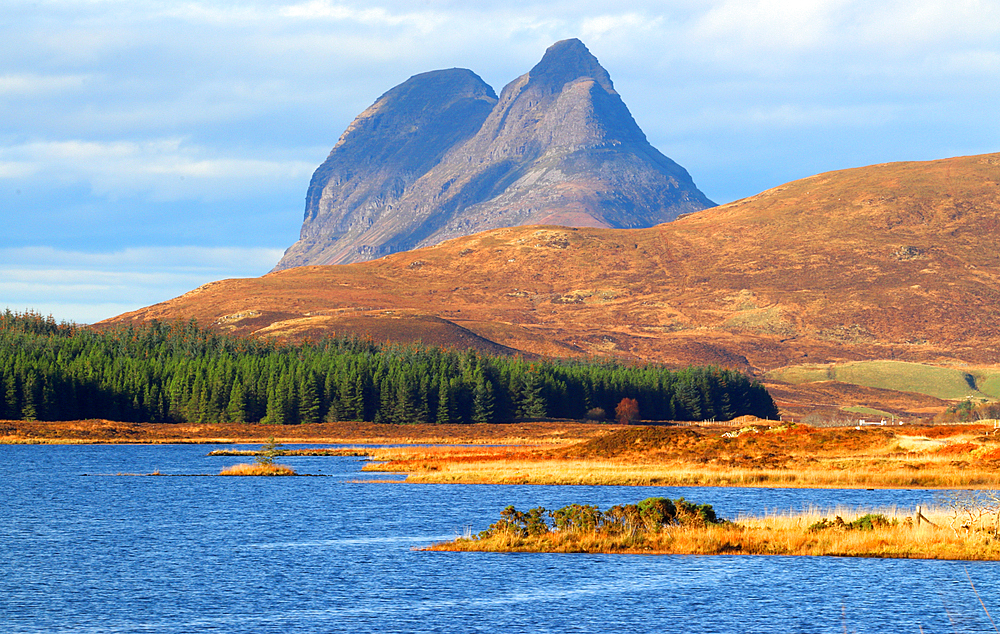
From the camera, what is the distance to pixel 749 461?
9900cm

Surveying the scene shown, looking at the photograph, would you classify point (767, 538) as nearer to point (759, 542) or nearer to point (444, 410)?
point (759, 542)

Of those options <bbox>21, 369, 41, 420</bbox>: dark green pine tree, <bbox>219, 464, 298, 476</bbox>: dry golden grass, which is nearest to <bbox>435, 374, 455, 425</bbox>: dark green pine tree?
<bbox>21, 369, 41, 420</bbox>: dark green pine tree

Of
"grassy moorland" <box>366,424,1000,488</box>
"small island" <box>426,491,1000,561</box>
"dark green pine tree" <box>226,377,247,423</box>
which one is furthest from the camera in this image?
"dark green pine tree" <box>226,377,247,423</box>

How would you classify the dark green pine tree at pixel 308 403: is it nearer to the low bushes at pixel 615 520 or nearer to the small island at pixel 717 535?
the small island at pixel 717 535

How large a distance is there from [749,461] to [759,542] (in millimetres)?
50258

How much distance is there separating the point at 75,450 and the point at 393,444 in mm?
42569

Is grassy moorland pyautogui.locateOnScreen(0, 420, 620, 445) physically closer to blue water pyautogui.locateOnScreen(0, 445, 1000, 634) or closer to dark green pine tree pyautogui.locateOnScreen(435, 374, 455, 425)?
dark green pine tree pyautogui.locateOnScreen(435, 374, 455, 425)

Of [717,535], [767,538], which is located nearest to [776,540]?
[767,538]

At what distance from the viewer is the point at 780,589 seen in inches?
1665

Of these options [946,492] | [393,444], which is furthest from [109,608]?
[393,444]

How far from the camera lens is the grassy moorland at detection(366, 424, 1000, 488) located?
85875 mm

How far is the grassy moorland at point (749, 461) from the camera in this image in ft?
282

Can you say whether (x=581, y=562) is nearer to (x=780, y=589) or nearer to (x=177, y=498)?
(x=780, y=589)

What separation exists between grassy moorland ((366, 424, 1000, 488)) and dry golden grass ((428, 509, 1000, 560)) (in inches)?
1304
